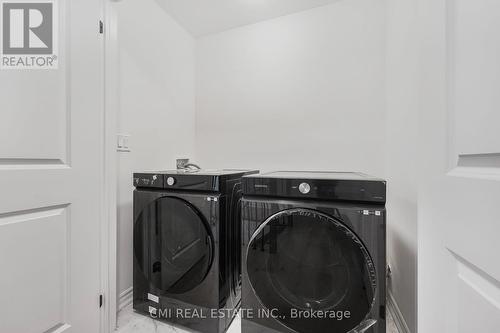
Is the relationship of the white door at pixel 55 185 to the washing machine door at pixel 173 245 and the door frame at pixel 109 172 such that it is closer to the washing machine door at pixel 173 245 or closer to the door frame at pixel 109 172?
the door frame at pixel 109 172

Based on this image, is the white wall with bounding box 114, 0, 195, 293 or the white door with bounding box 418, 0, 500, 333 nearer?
the white door with bounding box 418, 0, 500, 333

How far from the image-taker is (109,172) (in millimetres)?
1248

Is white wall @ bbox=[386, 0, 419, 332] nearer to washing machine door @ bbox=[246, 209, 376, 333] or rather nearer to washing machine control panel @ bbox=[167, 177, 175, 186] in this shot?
washing machine door @ bbox=[246, 209, 376, 333]

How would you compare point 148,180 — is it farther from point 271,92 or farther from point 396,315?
point 396,315

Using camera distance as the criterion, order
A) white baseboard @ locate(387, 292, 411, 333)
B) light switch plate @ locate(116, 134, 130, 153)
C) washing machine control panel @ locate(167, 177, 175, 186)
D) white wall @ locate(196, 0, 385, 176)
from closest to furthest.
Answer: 1. white baseboard @ locate(387, 292, 411, 333)
2. washing machine control panel @ locate(167, 177, 175, 186)
3. light switch plate @ locate(116, 134, 130, 153)
4. white wall @ locate(196, 0, 385, 176)

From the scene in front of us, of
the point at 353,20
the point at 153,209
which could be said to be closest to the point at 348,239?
the point at 153,209

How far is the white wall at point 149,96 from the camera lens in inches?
59.6

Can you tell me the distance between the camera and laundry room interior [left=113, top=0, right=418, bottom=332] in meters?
1.47

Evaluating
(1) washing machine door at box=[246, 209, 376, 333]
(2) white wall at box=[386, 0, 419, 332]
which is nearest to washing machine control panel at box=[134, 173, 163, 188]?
(1) washing machine door at box=[246, 209, 376, 333]

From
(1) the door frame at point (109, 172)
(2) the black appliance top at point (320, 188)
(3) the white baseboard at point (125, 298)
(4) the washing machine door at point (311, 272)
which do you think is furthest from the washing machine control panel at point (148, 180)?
(3) the white baseboard at point (125, 298)

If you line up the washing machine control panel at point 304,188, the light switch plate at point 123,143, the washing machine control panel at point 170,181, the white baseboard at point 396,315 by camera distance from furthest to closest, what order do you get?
the light switch plate at point 123,143 → the washing machine control panel at point 170,181 → the white baseboard at point 396,315 → the washing machine control panel at point 304,188

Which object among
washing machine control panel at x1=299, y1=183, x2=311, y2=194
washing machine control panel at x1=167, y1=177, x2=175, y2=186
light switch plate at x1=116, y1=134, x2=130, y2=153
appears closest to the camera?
washing machine control panel at x1=299, y1=183, x2=311, y2=194

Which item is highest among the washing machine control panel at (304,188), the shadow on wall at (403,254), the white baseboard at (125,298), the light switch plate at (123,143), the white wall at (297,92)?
the white wall at (297,92)

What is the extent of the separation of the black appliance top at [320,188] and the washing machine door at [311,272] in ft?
0.30
